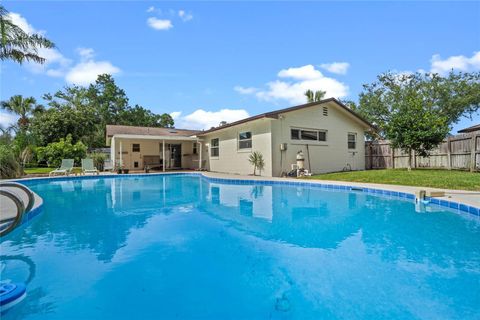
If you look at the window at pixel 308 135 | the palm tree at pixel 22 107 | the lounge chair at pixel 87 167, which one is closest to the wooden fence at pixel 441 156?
the window at pixel 308 135

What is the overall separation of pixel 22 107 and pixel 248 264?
35.2 meters

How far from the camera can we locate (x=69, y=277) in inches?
127

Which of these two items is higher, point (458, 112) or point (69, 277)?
point (458, 112)

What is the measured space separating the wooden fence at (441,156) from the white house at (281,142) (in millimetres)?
920

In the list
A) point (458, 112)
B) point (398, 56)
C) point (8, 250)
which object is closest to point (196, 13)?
point (8, 250)

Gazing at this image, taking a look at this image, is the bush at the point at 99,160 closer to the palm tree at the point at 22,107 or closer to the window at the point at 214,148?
the window at the point at 214,148

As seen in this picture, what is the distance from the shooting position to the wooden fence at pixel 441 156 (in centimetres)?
1337

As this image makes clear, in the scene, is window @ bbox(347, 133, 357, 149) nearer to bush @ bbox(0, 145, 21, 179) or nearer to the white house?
the white house

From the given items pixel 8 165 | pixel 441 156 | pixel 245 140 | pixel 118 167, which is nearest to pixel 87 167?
pixel 118 167

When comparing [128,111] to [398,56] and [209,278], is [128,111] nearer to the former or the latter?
[398,56]

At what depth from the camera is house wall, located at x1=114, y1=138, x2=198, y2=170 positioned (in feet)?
67.9

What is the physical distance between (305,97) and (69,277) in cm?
2606

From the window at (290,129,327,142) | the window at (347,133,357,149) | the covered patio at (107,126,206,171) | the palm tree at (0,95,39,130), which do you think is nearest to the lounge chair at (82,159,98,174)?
the covered patio at (107,126,206,171)

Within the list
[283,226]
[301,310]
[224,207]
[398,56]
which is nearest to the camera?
[301,310]
